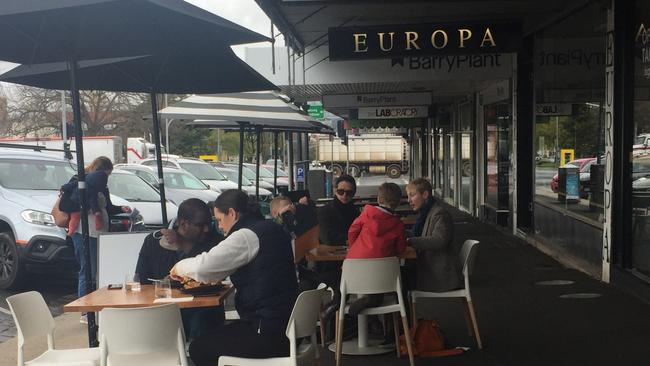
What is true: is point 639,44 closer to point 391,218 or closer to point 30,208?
point 391,218

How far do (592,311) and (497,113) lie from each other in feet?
29.0

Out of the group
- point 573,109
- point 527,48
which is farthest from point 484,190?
point 573,109

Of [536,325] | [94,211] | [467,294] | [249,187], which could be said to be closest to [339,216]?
[467,294]

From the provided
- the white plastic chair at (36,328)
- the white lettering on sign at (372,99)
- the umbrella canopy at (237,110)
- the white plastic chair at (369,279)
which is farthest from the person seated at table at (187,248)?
the white lettering on sign at (372,99)

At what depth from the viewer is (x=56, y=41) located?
5.28m

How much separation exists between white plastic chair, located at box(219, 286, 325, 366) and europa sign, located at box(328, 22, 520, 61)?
5.82 m

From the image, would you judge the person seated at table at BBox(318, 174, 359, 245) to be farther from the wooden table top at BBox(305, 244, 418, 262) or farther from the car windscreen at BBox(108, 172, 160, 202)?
the car windscreen at BBox(108, 172, 160, 202)

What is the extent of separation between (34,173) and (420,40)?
234 inches

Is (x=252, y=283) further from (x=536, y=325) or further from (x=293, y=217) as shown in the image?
(x=536, y=325)

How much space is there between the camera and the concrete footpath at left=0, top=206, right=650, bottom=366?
6312mm

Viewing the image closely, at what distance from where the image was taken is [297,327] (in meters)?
4.50

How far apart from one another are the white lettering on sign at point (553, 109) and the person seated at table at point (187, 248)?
749cm

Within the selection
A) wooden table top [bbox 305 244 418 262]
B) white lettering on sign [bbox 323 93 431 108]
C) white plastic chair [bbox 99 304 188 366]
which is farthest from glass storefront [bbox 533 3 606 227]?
white plastic chair [bbox 99 304 188 366]

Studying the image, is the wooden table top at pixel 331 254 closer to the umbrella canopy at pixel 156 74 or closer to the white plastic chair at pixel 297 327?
the umbrella canopy at pixel 156 74
